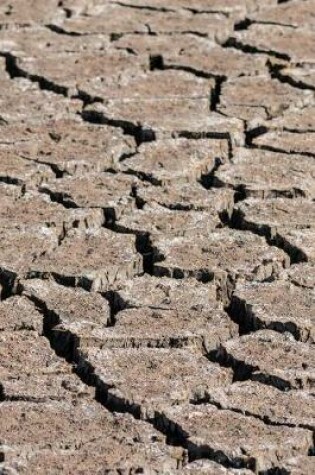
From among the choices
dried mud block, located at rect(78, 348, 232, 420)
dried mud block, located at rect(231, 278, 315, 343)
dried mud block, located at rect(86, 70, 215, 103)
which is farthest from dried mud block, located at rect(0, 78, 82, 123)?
dried mud block, located at rect(78, 348, 232, 420)

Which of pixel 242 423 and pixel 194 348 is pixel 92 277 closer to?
pixel 194 348

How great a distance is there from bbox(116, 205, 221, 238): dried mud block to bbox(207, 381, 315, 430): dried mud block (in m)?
0.93

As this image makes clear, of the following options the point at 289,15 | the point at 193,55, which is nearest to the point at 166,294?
the point at 193,55

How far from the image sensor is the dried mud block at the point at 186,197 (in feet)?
14.8

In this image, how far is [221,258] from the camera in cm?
414

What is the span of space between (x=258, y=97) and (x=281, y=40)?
2.58 ft

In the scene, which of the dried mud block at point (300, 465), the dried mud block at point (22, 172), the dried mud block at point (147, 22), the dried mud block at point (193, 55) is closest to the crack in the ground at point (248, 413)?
the dried mud block at point (300, 465)

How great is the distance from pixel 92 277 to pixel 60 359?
18.0 inches

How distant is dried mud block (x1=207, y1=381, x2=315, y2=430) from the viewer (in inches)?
130

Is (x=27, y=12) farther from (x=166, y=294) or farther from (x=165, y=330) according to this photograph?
(x=165, y=330)

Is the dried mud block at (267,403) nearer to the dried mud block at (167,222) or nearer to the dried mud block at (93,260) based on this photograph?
the dried mud block at (93,260)

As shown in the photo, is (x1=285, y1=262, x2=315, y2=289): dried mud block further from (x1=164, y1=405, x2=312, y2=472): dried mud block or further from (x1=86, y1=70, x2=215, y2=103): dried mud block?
(x1=86, y1=70, x2=215, y2=103): dried mud block

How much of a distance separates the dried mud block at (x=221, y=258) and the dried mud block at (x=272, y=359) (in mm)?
327

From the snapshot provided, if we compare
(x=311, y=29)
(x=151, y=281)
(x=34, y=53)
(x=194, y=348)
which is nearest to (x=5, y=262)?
(x=151, y=281)
